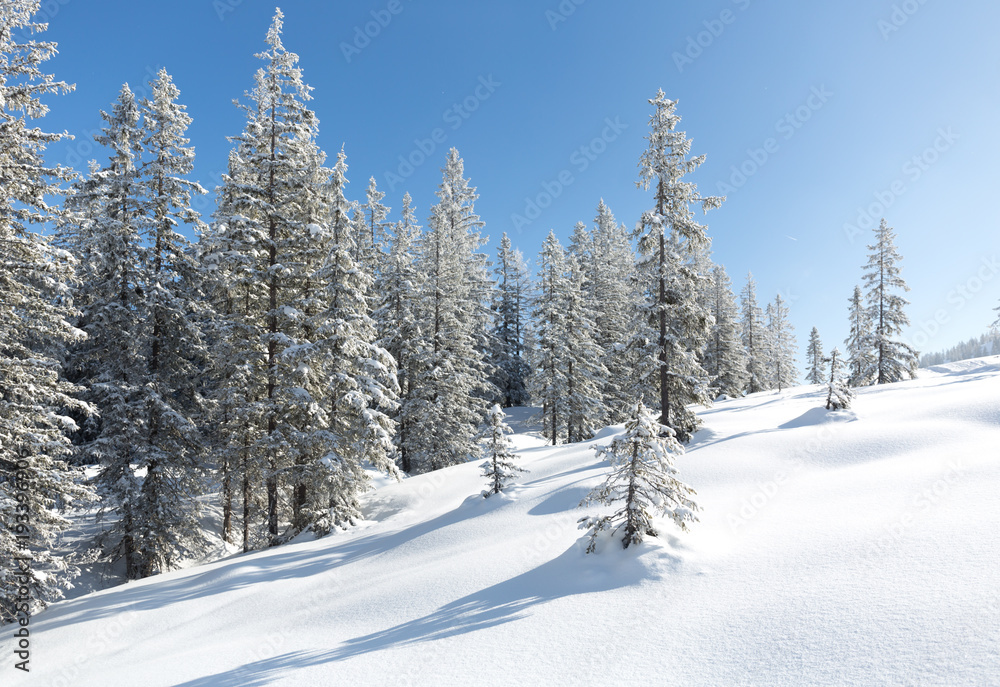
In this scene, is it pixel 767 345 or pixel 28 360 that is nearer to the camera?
pixel 28 360

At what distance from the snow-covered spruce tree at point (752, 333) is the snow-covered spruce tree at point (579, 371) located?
25.1 m

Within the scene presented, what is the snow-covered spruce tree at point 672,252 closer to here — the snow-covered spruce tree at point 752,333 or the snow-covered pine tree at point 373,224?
the snow-covered pine tree at point 373,224

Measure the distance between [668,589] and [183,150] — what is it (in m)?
19.7

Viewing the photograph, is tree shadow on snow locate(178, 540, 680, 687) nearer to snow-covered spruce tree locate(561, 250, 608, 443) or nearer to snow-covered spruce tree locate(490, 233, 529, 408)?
snow-covered spruce tree locate(561, 250, 608, 443)

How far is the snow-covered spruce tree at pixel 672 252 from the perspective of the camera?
61.0 ft

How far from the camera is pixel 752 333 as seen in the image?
52062mm

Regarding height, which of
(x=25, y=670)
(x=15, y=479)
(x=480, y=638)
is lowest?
(x=25, y=670)

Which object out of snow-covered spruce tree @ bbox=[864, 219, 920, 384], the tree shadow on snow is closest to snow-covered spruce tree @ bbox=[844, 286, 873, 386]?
snow-covered spruce tree @ bbox=[864, 219, 920, 384]

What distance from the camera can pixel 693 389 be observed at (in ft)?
60.0

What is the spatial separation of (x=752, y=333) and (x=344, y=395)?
4905 centimetres

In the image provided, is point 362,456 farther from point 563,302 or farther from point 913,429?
point 563,302

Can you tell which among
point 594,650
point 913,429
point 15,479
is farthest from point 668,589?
point 15,479

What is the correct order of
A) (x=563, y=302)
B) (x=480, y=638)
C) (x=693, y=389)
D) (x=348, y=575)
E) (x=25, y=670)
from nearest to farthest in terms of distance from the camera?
(x=480, y=638) → (x=25, y=670) → (x=348, y=575) → (x=693, y=389) → (x=563, y=302)

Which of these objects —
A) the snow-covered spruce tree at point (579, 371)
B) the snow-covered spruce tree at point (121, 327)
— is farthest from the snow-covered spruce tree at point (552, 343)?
the snow-covered spruce tree at point (121, 327)
